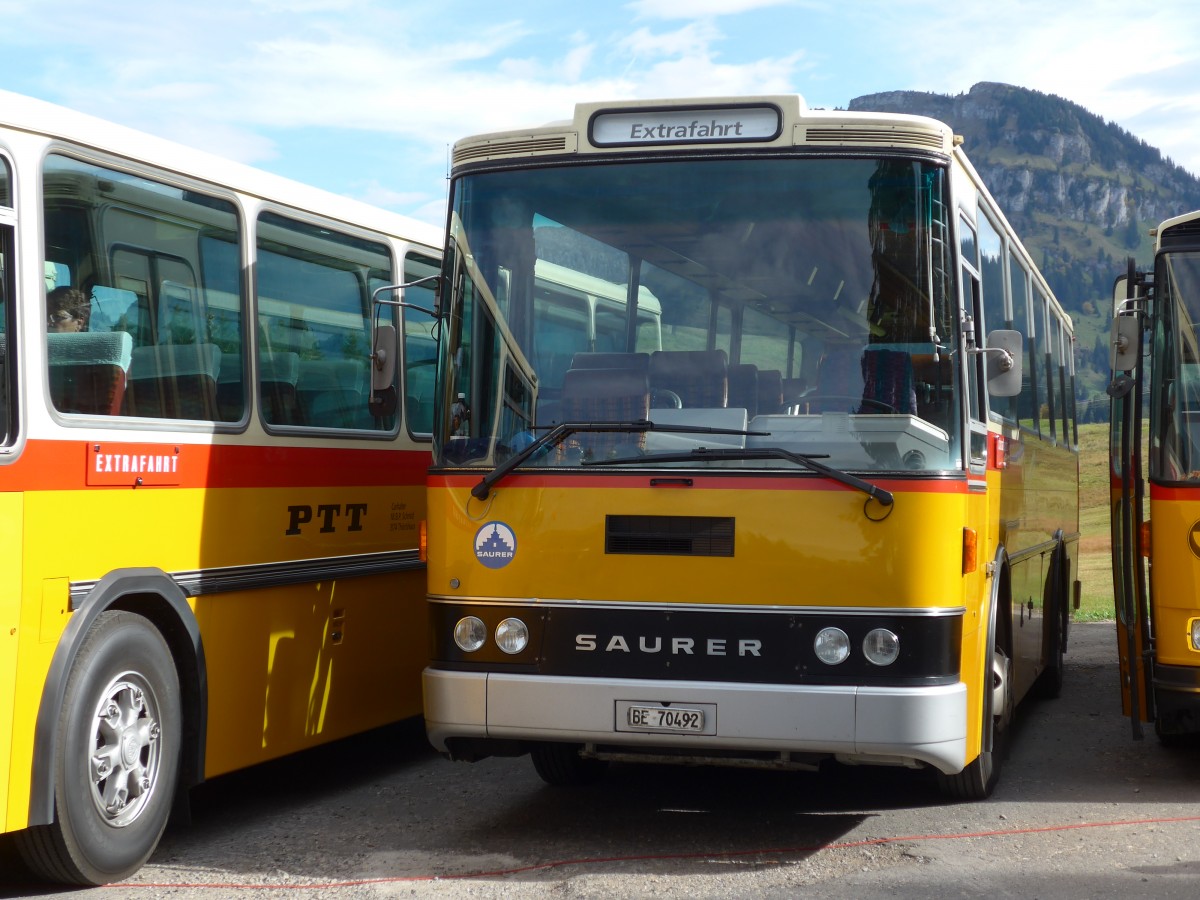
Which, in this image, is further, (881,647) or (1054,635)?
(1054,635)

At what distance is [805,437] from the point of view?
21.0 feet

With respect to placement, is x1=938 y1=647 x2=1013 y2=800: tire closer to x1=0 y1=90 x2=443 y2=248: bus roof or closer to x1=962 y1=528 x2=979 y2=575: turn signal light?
x1=962 y1=528 x2=979 y2=575: turn signal light

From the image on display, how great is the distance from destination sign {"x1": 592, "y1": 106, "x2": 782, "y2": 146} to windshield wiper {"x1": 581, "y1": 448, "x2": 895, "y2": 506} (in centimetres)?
139

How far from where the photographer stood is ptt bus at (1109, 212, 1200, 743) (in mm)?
7977

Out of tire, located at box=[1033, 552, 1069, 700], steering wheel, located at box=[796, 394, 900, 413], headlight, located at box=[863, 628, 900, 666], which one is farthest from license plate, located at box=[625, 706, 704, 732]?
tire, located at box=[1033, 552, 1069, 700]

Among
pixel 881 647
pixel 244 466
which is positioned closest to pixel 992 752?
pixel 881 647

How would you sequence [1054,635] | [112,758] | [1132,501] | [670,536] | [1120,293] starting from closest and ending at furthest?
1. [112,758]
2. [670,536]
3. [1132,501]
4. [1120,293]
5. [1054,635]

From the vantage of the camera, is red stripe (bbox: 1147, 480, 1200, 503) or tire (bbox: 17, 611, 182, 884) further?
red stripe (bbox: 1147, 480, 1200, 503)

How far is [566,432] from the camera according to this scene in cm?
660

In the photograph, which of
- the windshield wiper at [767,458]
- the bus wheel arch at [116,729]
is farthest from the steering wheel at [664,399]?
the bus wheel arch at [116,729]

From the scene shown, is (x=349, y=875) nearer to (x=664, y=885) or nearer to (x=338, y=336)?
(x=664, y=885)

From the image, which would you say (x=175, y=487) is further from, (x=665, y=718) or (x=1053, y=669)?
(x=1053, y=669)

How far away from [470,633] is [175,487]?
1464 mm

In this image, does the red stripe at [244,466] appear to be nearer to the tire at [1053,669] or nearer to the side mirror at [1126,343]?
the side mirror at [1126,343]
